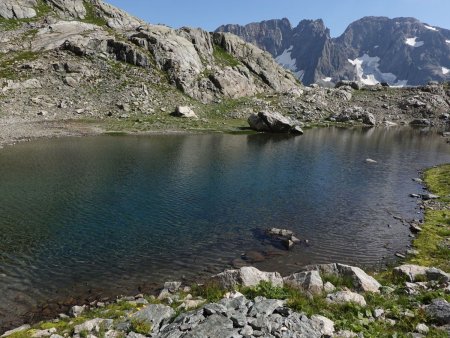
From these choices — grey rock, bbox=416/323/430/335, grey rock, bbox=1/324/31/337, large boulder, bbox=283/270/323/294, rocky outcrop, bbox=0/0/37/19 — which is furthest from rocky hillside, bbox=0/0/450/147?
grey rock, bbox=416/323/430/335

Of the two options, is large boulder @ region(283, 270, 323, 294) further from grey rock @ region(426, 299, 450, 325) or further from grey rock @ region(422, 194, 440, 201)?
grey rock @ region(422, 194, 440, 201)

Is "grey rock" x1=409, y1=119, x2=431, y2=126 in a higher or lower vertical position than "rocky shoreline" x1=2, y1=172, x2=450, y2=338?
higher

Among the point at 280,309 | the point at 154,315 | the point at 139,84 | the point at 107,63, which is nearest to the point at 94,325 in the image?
the point at 154,315

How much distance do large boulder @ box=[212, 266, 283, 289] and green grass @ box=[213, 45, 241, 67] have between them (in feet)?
479

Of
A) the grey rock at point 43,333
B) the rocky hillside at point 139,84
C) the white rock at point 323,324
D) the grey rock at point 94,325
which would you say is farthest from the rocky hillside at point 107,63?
the white rock at point 323,324

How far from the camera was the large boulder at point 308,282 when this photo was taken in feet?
60.8

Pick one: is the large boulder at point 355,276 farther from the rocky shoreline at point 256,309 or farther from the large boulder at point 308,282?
the large boulder at point 308,282

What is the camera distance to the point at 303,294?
17328mm

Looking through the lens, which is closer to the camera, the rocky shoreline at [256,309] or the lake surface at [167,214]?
the rocky shoreline at [256,309]

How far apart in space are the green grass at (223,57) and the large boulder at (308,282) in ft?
481

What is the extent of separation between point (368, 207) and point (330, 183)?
36.7 feet

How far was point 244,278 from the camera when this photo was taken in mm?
19547

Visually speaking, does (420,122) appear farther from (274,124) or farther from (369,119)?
(274,124)

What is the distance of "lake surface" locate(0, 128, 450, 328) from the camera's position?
83.4 feet
